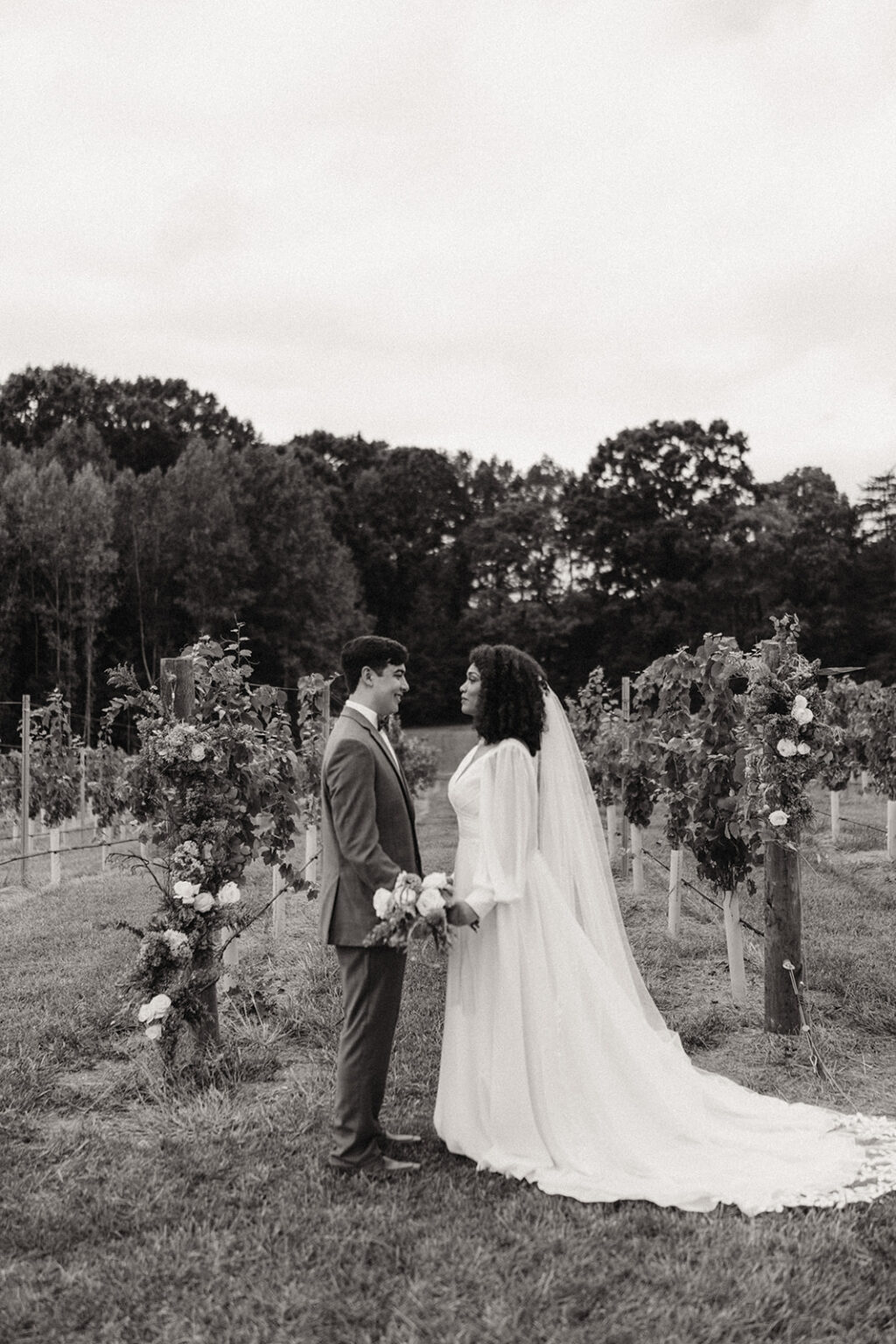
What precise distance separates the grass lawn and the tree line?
29.4 m

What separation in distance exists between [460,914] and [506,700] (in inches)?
33.2

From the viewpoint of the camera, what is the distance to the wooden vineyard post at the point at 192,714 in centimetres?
552

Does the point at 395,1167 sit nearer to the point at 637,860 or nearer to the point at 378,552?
the point at 637,860

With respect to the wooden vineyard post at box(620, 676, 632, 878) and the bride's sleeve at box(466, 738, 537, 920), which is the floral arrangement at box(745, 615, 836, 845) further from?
the wooden vineyard post at box(620, 676, 632, 878)

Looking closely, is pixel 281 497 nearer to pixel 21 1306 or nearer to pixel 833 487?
pixel 833 487

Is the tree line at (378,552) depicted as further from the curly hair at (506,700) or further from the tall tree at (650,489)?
the curly hair at (506,700)

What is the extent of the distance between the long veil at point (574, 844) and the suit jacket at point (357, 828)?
24.5 inches

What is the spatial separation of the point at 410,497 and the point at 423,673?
370 inches

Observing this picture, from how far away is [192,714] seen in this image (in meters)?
5.86

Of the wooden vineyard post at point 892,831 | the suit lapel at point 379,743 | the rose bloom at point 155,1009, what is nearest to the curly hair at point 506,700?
the suit lapel at point 379,743

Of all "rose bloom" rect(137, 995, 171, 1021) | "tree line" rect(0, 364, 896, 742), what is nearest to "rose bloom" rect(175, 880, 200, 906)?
"rose bloom" rect(137, 995, 171, 1021)

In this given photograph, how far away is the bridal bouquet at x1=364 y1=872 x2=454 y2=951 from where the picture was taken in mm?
4062

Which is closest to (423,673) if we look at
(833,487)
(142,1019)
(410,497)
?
(410,497)

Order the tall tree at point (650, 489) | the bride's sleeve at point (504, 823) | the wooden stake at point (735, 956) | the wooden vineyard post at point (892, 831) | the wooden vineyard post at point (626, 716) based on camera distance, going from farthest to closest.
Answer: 1. the tall tree at point (650, 489)
2. the wooden vineyard post at point (892, 831)
3. the wooden vineyard post at point (626, 716)
4. the wooden stake at point (735, 956)
5. the bride's sleeve at point (504, 823)
